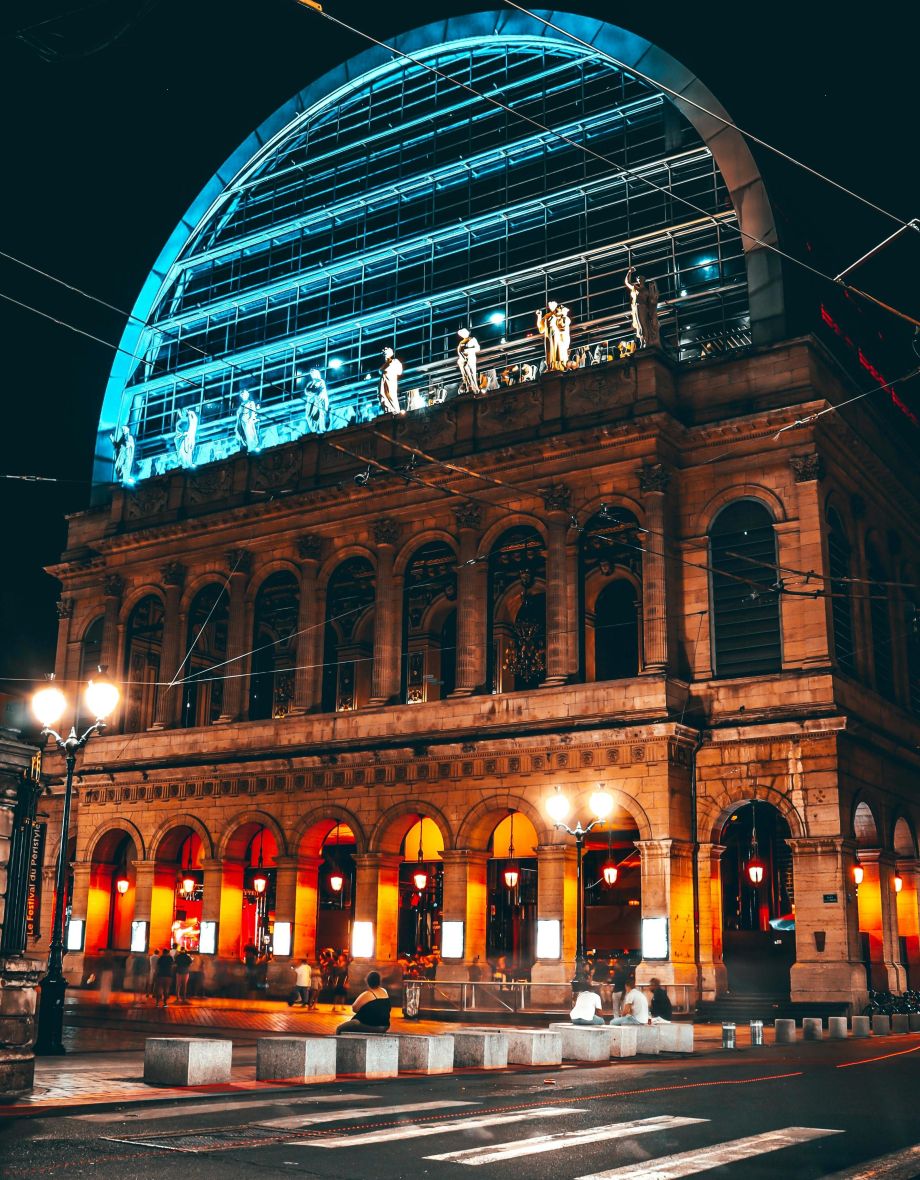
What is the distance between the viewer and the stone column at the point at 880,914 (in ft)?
118

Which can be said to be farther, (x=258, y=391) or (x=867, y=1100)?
(x=258, y=391)

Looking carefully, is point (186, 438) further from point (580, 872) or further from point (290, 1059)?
point (290, 1059)

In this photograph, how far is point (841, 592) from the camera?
1468 inches

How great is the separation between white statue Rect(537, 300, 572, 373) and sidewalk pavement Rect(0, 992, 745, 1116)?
2008 cm

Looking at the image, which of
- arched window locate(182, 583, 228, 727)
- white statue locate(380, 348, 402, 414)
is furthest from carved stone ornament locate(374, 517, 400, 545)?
arched window locate(182, 583, 228, 727)

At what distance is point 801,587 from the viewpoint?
3466 cm

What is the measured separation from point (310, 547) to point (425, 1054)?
26.9m

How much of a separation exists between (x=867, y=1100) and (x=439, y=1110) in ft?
17.1

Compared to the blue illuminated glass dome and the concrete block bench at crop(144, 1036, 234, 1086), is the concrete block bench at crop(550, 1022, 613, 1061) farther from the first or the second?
the blue illuminated glass dome

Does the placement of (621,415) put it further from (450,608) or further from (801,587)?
(450,608)

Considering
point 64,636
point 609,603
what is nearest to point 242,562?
point 64,636

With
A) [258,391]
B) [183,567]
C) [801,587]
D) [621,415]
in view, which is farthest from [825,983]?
[258,391]

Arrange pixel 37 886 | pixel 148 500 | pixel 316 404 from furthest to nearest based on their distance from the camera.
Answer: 1. pixel 37 886
2. pixel 148 500
3. pixel 316 404

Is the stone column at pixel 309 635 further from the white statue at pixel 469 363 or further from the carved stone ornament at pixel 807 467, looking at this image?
the carved stone ornament at pixel 807 467
